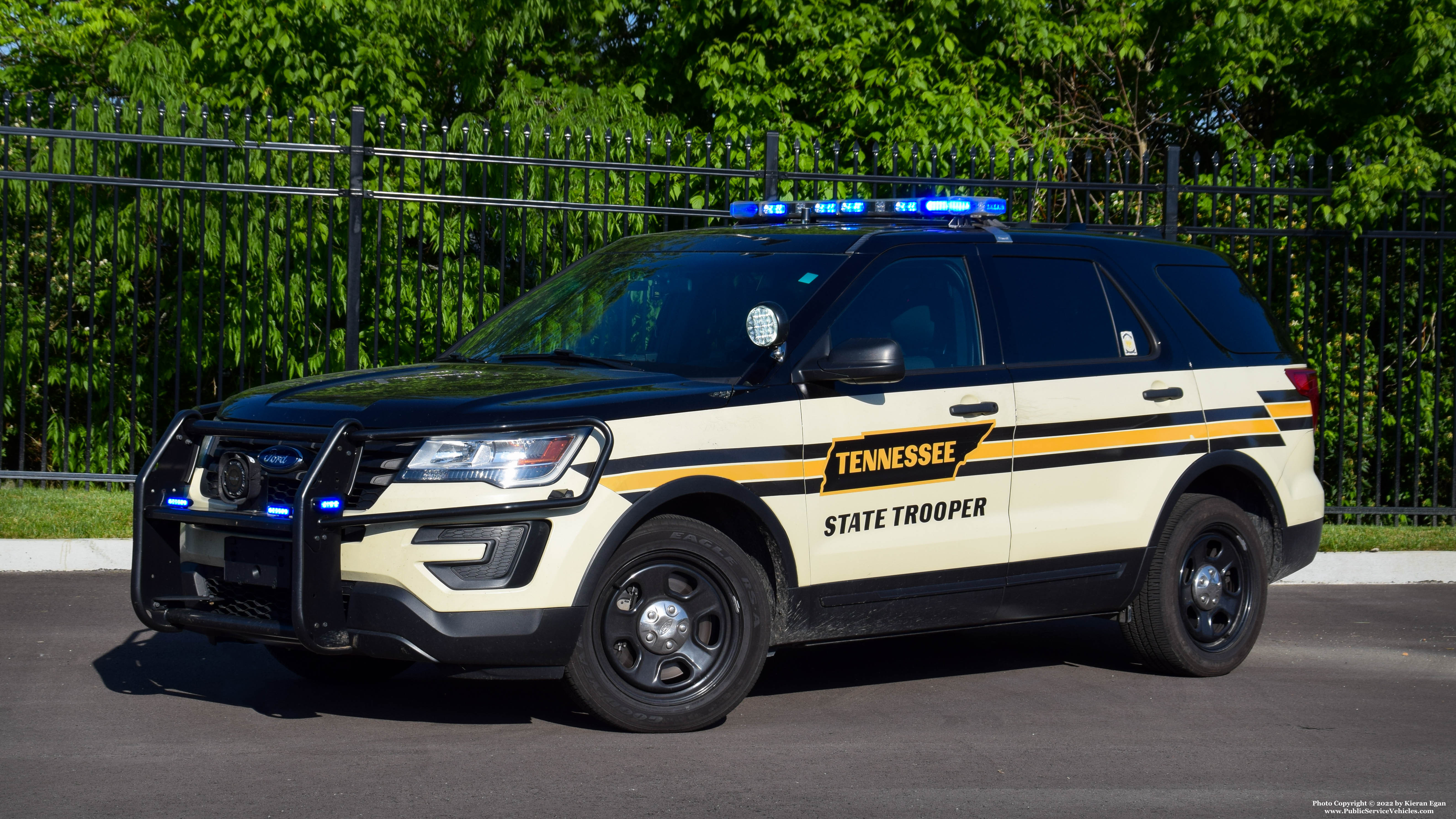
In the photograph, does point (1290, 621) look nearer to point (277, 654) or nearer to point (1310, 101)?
point (277, 654)

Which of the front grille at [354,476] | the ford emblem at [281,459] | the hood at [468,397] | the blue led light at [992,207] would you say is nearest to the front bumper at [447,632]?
the front grille at [354,476]

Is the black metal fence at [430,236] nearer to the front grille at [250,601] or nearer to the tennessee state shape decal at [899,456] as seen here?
the front grille at [250,601]

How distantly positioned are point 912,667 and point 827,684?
592 millimetres

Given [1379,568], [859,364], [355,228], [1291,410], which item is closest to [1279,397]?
[1291,410]

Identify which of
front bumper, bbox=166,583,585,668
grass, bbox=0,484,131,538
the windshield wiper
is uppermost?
the windshield wiper

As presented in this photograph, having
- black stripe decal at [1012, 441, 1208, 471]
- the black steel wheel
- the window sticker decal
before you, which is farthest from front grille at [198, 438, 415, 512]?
the black steel wheel

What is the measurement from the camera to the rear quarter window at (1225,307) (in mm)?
7137

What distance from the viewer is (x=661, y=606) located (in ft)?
17.9

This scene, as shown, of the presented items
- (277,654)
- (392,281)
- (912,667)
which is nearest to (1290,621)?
(912,667)

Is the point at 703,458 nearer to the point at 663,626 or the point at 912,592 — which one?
the point at 663,626

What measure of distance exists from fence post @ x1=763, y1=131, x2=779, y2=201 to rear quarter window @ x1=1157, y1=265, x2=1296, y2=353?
12.1 feet

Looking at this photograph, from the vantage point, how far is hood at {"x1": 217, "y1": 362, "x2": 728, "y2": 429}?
5.16 m

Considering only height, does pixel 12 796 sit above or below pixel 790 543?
below

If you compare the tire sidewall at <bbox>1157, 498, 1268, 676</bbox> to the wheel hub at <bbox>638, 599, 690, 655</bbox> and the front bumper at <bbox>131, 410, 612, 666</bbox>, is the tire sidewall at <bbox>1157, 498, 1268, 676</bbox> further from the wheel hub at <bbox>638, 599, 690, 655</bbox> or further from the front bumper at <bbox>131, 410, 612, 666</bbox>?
the front bumper at <bbox>131, 410, 612, 666</bbox>
